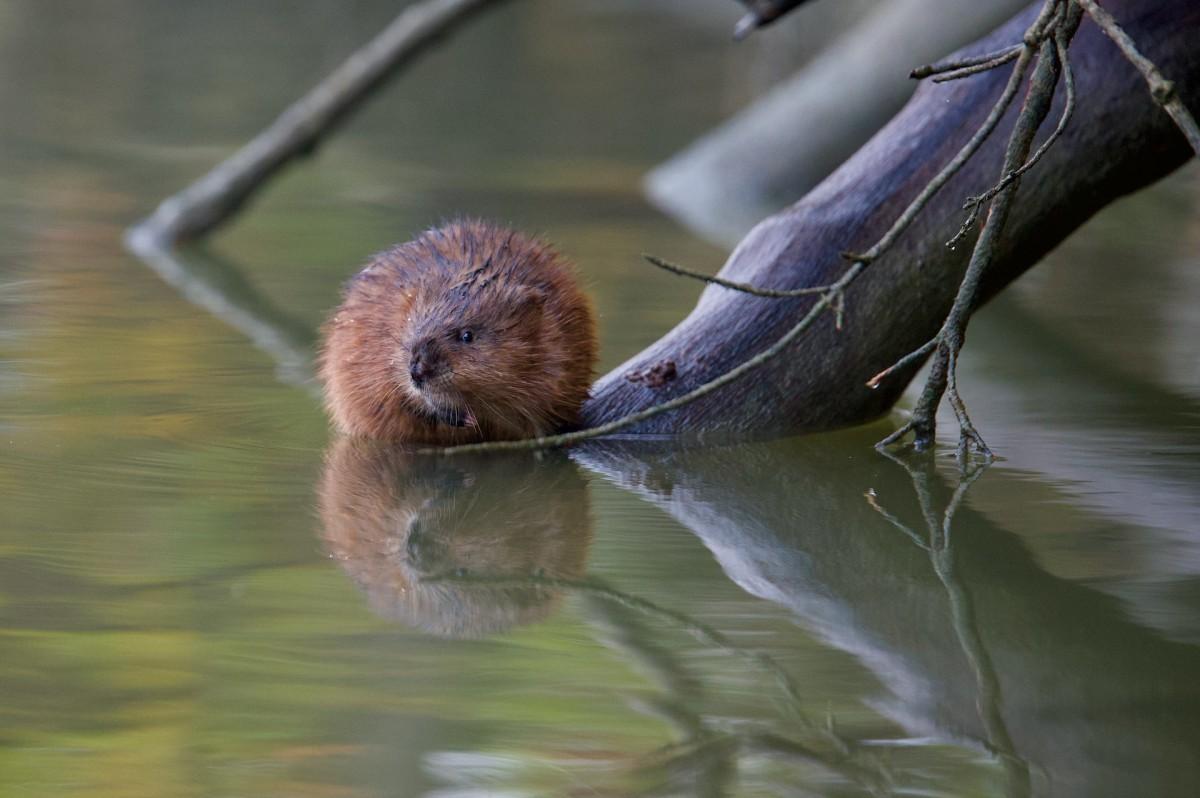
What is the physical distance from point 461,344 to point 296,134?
3.35 m

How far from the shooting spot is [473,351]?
3.84 metres

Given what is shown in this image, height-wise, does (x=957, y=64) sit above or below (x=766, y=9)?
below

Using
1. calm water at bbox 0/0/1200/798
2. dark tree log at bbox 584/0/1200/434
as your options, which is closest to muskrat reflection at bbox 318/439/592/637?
calm water at bbox 0/0/1200/798

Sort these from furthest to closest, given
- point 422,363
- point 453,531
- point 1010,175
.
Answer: point 422,363
point 453,531
point 1010,175

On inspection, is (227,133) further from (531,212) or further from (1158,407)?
(1158,407)

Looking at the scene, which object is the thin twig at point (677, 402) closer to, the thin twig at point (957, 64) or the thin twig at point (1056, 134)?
the thin twig at point (1056, 134)

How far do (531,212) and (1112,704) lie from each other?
5.38 metres

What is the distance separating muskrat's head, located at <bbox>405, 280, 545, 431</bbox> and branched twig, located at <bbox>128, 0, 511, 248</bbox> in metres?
3.21

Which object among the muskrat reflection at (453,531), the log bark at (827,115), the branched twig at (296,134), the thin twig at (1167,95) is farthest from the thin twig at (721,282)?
the log bark at (827,115)

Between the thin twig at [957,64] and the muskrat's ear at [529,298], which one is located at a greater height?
the thin twig at [957,64]

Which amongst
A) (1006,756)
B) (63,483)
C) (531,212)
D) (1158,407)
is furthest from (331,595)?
(531,212)

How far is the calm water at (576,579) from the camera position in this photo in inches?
93.0

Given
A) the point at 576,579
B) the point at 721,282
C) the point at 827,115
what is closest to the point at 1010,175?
the point at 721,282

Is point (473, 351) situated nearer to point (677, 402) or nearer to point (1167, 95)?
point (677, 402)
